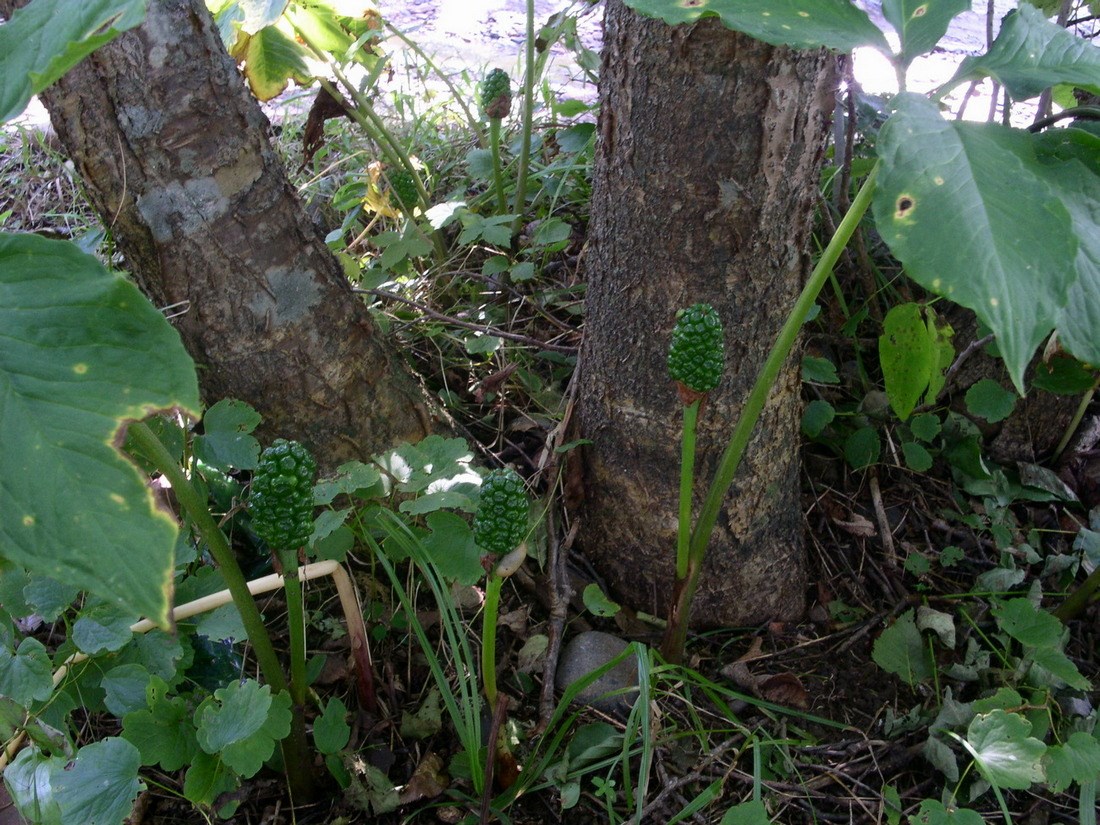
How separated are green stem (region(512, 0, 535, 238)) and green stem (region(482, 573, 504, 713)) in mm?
956

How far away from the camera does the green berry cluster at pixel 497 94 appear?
5.40 ft

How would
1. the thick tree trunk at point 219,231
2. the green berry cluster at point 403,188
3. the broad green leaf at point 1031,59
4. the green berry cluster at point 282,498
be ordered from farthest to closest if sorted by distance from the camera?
the green berry cluster at point 403,188 → the thick tree trunk at point 219,231 → the green berry cluster at point 282,498 → the broad green leaf at point 1031,59

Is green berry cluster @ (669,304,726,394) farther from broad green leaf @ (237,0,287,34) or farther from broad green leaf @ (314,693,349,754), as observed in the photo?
broad green leaf @ (237,0,287,34)

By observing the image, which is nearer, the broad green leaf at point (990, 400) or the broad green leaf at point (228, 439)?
the broad green leaf at point (228, 439)

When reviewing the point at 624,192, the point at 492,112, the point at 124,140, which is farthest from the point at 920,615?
the point at 124,140

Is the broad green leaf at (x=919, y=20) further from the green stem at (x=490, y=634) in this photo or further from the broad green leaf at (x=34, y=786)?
the broad green leaf at (x=34, y=786)

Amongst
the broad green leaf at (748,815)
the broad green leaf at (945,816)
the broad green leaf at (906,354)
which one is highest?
the broad green leaf at (906,354)

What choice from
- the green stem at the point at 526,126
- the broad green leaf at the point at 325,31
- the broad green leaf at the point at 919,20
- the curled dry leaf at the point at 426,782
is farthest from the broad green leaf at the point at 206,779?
the broad green leaf at the point at 325,31

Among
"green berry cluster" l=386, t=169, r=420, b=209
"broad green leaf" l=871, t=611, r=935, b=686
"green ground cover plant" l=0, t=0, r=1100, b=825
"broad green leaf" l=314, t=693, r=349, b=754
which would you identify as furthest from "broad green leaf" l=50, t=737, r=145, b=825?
"green berry cluster" l=386, t=169, r=420, b=209

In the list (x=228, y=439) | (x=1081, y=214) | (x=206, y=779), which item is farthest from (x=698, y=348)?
(x=206, y=779)

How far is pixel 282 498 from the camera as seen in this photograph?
0.84 m

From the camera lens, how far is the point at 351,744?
1120 millimetres

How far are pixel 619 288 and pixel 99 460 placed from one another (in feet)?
2.45

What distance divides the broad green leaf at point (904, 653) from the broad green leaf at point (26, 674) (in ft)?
3.56
